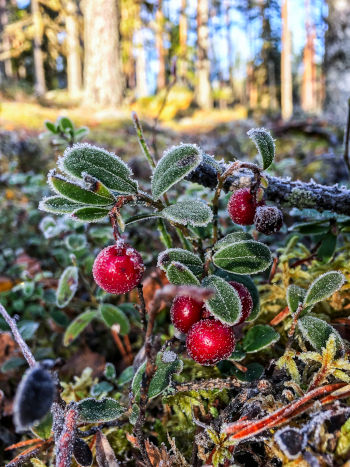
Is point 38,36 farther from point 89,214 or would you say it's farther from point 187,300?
point 187,300

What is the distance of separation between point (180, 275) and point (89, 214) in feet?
0.76

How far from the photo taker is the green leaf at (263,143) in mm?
862

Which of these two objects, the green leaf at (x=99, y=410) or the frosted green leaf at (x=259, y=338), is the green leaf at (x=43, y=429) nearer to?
the green leaf at (x=99, y=410)

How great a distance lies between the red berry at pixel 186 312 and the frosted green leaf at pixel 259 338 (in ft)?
0.75

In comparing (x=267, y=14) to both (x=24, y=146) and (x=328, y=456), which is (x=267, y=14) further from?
(x=328, y=456)

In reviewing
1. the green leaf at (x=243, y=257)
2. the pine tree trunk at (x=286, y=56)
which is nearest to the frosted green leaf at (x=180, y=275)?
the green leaf at (x=243, y=257)

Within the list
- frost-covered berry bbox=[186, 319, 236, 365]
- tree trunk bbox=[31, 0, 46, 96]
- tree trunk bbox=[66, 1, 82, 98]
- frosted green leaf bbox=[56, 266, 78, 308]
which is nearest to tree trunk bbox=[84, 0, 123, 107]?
tree trunk bbox=[66, 1, 82, 98]

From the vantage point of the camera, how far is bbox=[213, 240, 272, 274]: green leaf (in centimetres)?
86

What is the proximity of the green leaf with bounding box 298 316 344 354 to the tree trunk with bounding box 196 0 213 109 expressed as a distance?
15.6 m

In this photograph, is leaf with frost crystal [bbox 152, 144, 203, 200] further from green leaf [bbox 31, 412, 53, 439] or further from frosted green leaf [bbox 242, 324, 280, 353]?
green leaf [bbox 31, 412, 53, 439]

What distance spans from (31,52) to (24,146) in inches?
836

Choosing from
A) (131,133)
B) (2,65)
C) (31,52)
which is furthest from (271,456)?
(2,65)

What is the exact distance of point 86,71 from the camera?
8.90 m

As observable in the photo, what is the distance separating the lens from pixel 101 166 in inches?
32.6
